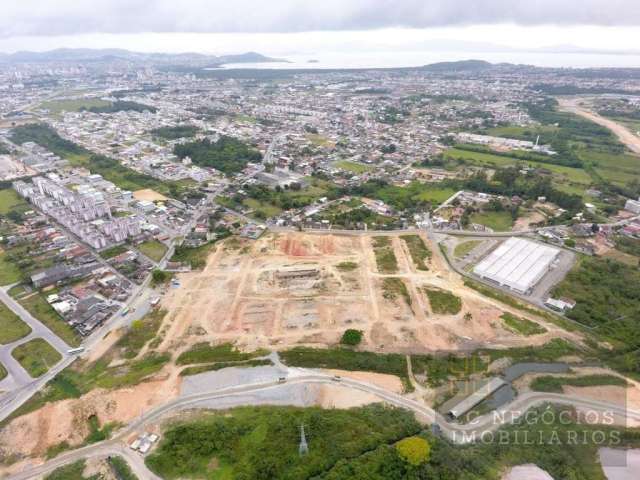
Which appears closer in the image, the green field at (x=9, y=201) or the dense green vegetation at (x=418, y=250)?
the dense green vegetation at (x=418, y=250)

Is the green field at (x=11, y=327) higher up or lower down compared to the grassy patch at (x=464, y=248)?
lower down

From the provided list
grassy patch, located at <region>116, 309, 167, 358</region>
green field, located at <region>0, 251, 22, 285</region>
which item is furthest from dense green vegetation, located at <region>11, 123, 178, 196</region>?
grassy patch, located at <region>116, 309, 167, 358</region>

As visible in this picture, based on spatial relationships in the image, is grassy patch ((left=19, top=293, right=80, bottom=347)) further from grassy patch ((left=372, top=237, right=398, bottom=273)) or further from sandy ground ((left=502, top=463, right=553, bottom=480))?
sandy ground ((left=502, top=463, right=553, bottom=480))

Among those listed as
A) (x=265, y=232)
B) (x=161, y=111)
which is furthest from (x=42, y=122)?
(x=265, y=232)

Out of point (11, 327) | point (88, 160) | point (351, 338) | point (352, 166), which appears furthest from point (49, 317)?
point (352, 166)

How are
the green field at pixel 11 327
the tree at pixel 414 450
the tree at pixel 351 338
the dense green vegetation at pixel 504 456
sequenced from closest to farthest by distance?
the dense green vegetation at pixel 504 456 → the tree at pixel 414 450 → the tree at pixel 351 338 → the green field at pixel 11 327

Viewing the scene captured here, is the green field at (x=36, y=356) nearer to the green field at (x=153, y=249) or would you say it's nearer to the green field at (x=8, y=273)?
the green field at (x=8, y=273)

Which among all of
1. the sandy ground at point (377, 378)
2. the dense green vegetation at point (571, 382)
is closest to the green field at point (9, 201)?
the sandy ground at point (377, 378)

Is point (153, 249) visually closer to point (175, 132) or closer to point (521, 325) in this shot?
point (521, 325)

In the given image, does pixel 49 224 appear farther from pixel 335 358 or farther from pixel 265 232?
pixel 335 358
